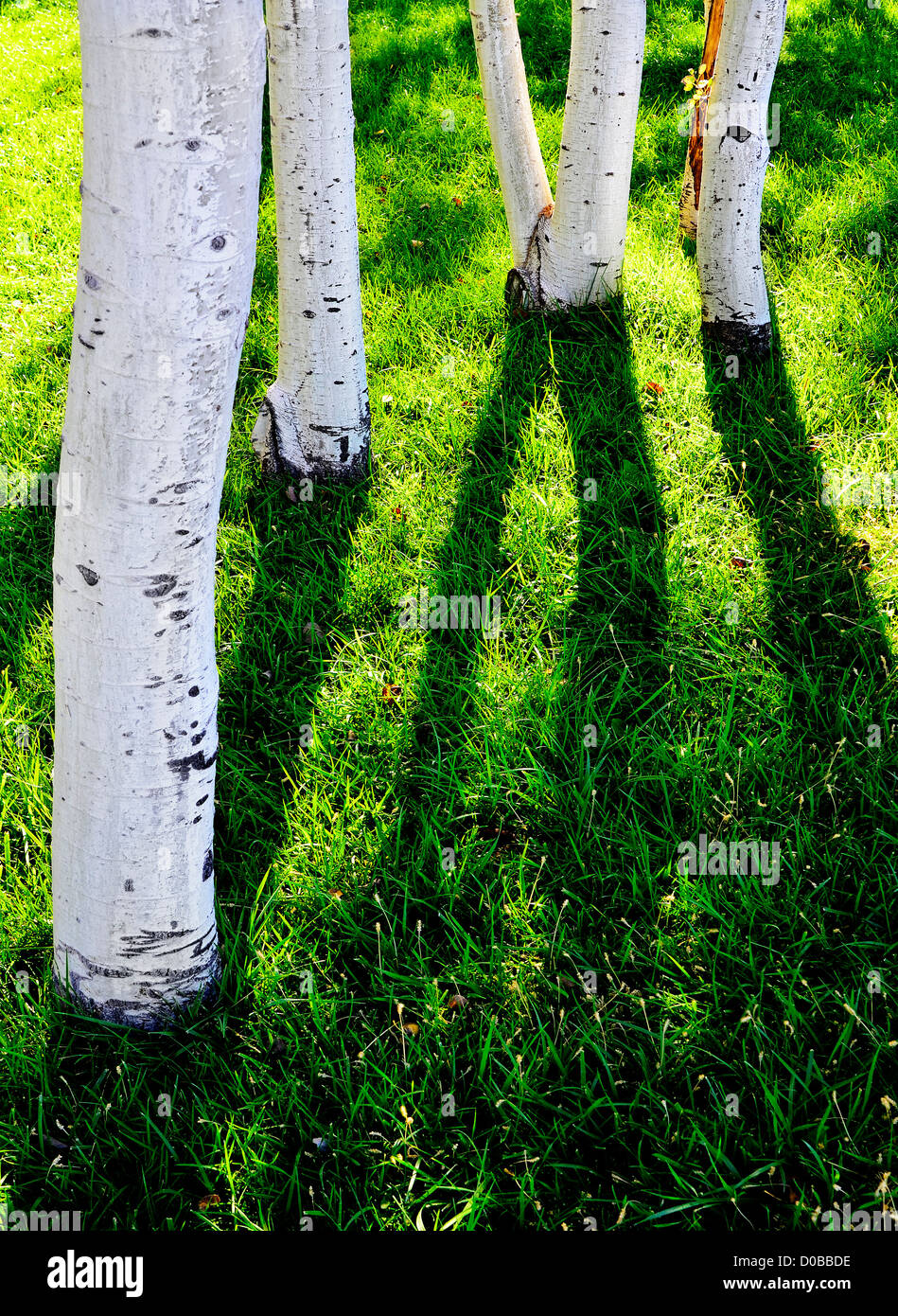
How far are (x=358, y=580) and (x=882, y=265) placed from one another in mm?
3420

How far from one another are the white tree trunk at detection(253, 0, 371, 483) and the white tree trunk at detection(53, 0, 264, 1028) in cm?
164

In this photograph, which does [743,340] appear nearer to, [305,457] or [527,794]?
[305,457]

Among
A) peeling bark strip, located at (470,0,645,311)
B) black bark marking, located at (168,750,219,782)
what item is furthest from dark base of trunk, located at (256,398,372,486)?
black bark marking, located at (168,750,219,782)

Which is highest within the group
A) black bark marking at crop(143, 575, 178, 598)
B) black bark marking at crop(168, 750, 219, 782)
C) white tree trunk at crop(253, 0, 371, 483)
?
white tree trunk at crop(253, 0, 371, 483)

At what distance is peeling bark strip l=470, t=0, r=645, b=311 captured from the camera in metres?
3.67

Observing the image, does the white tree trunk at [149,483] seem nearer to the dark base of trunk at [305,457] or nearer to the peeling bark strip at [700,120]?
the dark base of trunk at [305,457]

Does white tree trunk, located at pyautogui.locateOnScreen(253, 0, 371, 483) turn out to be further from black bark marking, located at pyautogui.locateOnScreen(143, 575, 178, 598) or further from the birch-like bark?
black bark marking, located at pyautogui.locateOnScreen(143, 575, 178, 598)

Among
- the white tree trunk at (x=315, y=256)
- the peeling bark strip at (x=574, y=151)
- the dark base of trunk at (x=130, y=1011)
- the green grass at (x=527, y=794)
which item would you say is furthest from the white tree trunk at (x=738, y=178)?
the dark base of trunk at (x=130, y=1011)

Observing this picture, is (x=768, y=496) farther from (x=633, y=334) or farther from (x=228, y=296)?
(x=228, y=296)

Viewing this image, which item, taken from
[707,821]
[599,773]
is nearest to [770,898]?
[707,821]

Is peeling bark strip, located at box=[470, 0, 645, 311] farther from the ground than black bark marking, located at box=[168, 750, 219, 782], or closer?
farther from the ground

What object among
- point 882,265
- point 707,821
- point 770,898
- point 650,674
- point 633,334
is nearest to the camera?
point 770,898

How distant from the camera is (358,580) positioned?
3.23 metres

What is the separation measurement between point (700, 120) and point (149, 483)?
397cm
